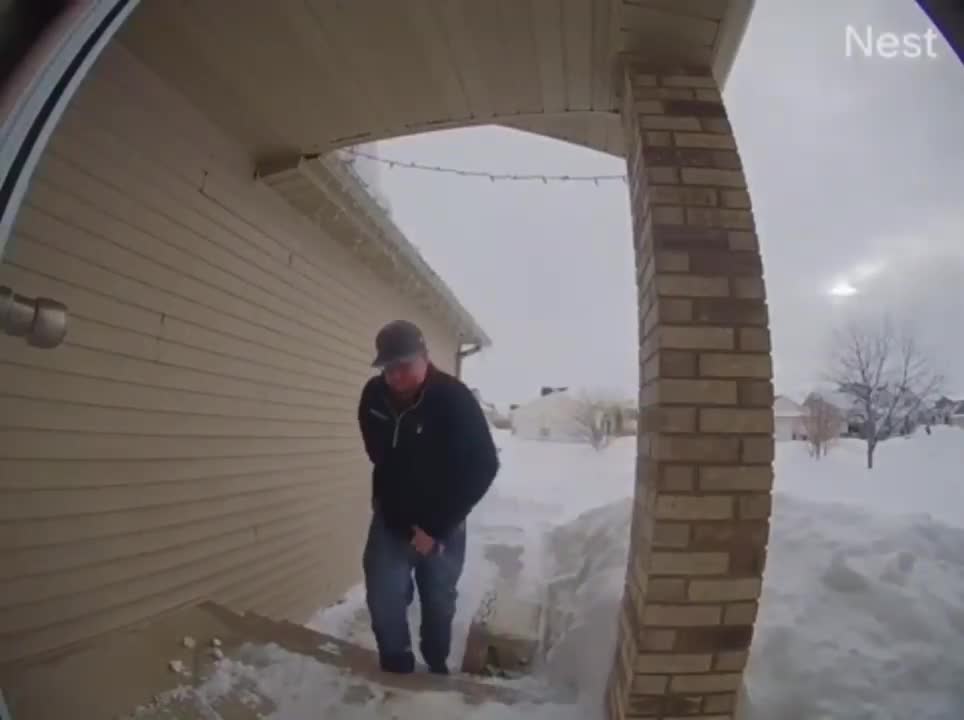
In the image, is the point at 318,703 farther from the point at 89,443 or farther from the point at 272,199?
the point at 272,199

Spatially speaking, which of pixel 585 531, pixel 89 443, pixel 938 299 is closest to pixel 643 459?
pixel 938 299

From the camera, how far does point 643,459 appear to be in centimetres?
151

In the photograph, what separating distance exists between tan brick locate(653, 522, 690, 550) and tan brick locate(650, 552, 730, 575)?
2 centimetres

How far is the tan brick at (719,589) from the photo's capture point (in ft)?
4.38

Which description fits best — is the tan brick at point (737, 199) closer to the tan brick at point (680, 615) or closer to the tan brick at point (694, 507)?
the tan brick at point (694, 507)

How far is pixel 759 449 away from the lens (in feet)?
4.46

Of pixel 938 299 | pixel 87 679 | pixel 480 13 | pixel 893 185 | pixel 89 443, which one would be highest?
pixel 480 13

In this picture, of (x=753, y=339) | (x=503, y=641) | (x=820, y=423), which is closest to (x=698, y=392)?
(x=753, y=339)

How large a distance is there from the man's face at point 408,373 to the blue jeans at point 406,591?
0.47 m

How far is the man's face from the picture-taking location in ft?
6.64

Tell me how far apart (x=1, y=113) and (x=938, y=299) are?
98.1 inches

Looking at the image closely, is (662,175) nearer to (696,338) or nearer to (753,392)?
(696,338)

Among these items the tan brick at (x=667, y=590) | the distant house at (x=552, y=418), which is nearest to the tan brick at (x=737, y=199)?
the tan brick at (x=667, y=590)

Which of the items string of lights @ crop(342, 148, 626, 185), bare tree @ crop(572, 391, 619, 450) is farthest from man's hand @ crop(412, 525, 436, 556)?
string of lights @ crop(342, 148, 626, 185)
